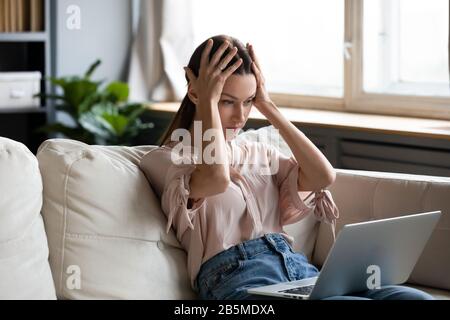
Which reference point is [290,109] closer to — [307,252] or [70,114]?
[70,114]

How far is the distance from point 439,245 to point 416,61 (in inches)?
64.3

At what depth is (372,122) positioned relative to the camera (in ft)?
11.6

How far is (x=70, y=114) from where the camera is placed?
4207mm

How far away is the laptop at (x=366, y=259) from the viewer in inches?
70.5

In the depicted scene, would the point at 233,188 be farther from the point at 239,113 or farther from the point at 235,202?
the point at 239,113

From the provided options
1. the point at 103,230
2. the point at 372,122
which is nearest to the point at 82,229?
the point at 103,230

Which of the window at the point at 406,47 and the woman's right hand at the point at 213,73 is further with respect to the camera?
the window at the point at 406,47

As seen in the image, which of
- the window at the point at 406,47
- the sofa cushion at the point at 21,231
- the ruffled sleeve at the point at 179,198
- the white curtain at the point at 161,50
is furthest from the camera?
the white curtain at the point at 161,50

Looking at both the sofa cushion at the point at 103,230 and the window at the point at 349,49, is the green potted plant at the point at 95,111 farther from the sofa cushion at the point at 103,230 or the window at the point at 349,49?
the sofa cushion at the point at 103,230

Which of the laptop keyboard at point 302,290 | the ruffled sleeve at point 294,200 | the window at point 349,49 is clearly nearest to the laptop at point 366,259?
the laptop keyboard at point 302,290

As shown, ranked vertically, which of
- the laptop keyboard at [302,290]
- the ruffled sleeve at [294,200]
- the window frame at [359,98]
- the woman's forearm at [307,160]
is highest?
the window frame at [359,98]

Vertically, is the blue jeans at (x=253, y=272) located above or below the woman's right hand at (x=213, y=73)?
below

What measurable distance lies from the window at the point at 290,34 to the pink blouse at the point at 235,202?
1.93 metres
